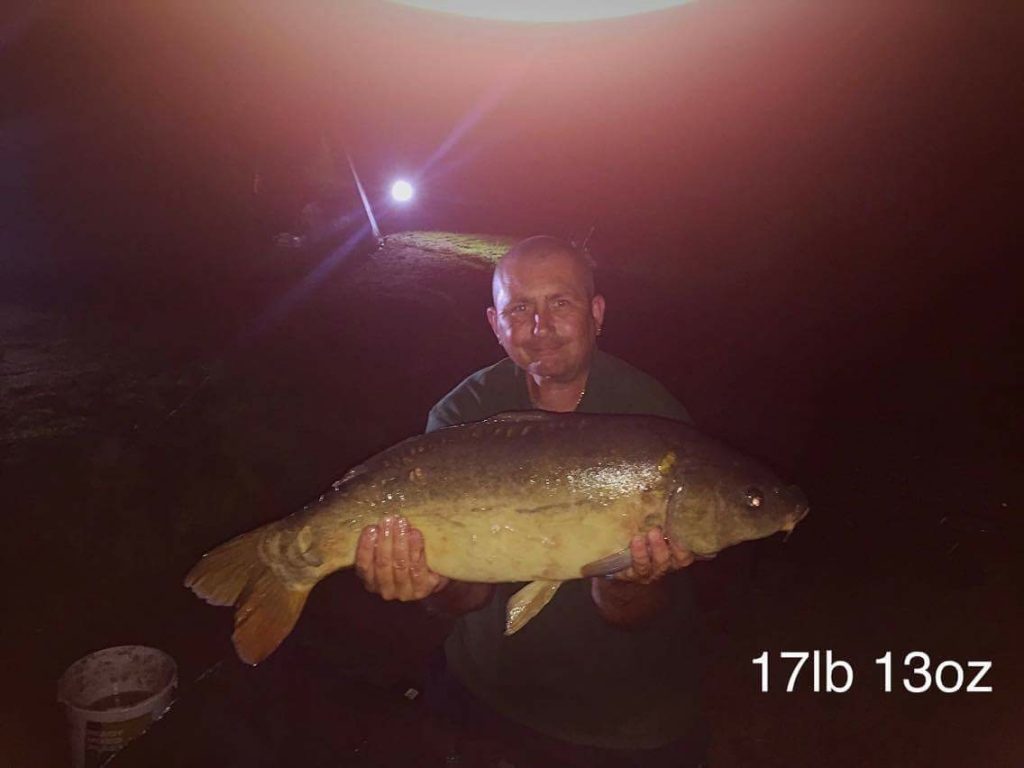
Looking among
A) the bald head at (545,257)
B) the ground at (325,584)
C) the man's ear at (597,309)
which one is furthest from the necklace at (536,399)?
the ground at (325,584)

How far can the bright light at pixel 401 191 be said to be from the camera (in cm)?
2275

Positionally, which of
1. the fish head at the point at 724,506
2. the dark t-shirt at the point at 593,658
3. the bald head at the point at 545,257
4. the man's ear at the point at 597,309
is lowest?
the dark t-shirt at the point at 593,658

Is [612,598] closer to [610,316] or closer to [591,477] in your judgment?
[591,477]

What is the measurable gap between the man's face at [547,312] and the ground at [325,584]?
68.7 inches

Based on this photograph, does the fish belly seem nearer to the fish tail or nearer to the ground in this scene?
the fish tail

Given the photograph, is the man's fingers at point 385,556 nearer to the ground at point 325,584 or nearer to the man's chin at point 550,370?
the man's chin at point 550,370

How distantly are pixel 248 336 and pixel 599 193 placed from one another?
1529 cm

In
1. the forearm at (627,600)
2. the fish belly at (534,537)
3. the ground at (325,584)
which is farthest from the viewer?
the ground at (325,584)

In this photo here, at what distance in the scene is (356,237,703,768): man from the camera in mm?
2135

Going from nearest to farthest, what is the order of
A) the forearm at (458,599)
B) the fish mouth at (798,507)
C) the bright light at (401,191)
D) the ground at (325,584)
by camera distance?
the fish mouth at (798,507), the forearm at (458,599), the ground at (325,584), the bright light at (401,191)

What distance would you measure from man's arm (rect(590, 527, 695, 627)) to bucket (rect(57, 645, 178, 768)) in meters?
1.94

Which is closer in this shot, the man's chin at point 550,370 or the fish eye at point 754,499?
the fish eye at point 754,499

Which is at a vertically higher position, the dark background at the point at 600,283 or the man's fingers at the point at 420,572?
the dark background at the point at 600,283

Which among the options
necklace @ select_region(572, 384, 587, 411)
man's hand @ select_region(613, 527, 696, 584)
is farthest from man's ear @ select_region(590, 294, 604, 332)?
man's hand @ select_region(613, 527, 696, 584)
